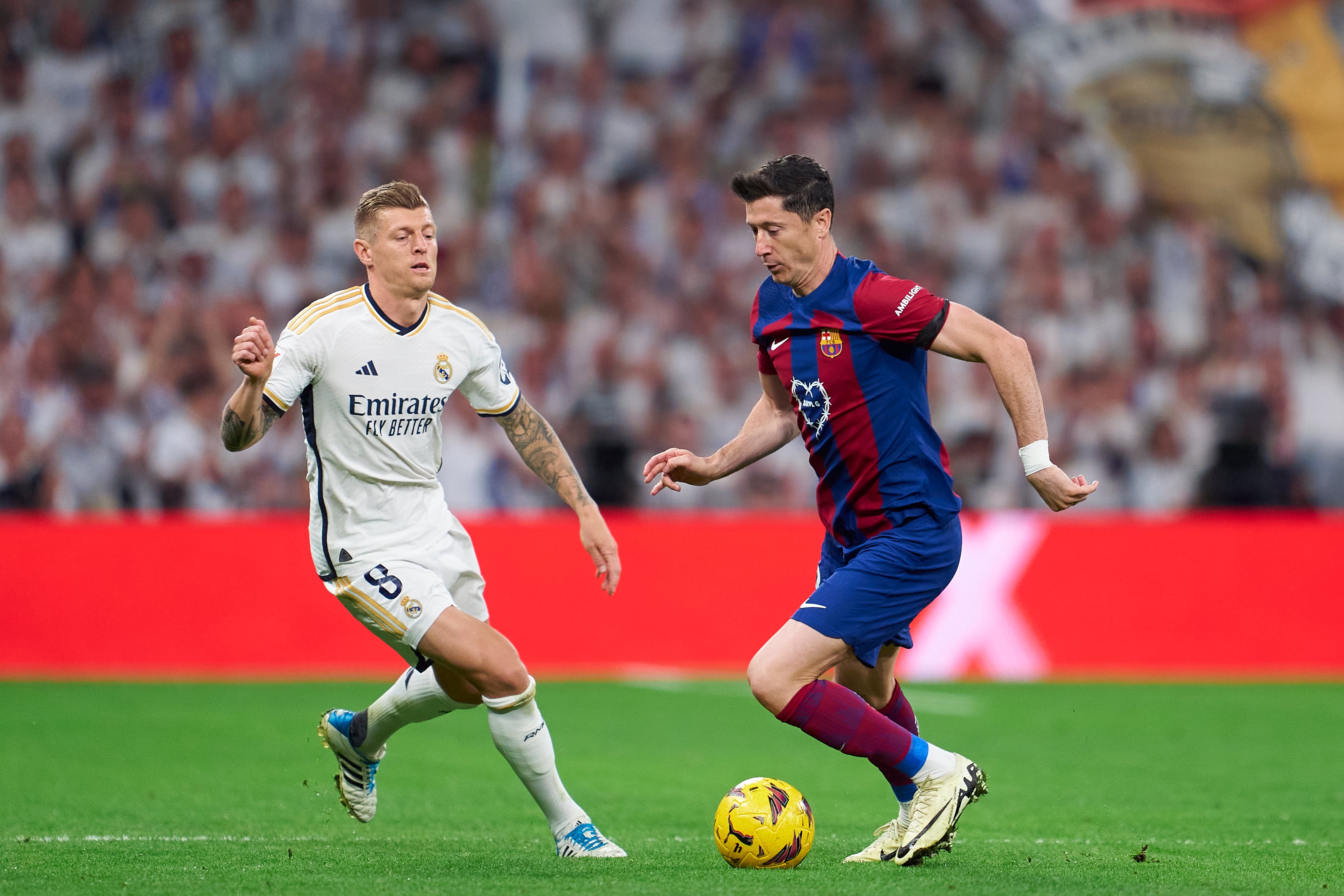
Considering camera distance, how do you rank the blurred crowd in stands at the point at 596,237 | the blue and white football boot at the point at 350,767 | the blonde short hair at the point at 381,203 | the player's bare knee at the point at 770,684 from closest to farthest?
the player's bare knee at the point at 770,684 < the blonde short hair at the point at 381,203 < the blue and white football boot at the point at 350,767 < the blurred crowd in stands at the point at 596,237

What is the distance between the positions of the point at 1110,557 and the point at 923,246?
488 cm

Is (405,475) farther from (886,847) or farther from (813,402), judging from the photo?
(886,847)

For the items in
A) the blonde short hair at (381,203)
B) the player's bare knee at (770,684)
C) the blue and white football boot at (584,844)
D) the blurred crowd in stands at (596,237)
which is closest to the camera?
the player's bare knee at (770,684)

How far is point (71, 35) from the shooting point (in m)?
16.3

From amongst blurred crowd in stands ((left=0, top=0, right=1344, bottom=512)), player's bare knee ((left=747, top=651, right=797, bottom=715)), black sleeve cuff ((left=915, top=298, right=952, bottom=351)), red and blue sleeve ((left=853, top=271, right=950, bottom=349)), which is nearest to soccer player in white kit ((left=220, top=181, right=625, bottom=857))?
player's bare knee ((left=747, top=651, right=797, bottom=715))

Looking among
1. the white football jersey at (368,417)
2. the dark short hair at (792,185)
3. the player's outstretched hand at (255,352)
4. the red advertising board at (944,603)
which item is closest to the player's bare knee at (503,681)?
the white football jersey at (368,417)

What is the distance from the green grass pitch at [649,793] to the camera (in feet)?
16.8

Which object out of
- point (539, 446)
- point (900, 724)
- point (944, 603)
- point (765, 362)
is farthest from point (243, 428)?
point (944, 603)

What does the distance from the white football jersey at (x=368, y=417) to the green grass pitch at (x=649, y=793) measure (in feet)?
3.75

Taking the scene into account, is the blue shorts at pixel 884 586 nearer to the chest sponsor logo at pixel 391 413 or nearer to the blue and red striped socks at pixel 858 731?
the blue and red striped socks at pixel 858 731

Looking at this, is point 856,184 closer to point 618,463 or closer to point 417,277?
Result: point 618,463

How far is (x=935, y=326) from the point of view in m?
5.21

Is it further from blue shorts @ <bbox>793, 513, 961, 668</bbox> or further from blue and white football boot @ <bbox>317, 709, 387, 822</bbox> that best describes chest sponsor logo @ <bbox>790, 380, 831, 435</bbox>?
blue and white football boot @ <bbox>317, 709, 387, 822</bbox>

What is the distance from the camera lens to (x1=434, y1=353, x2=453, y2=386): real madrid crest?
5730mm
